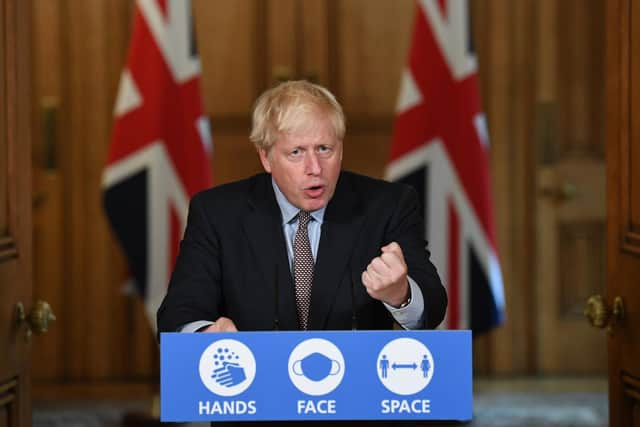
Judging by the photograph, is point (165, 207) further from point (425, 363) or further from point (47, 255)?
point (425, 363)

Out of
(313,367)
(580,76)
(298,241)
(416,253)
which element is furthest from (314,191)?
(580,76)

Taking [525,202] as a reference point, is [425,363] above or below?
below

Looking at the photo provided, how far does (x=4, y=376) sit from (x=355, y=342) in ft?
3.25

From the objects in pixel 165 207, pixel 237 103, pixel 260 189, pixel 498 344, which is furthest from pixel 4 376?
pixel 498 344

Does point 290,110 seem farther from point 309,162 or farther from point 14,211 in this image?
point 14,211

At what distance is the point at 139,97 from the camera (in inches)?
195

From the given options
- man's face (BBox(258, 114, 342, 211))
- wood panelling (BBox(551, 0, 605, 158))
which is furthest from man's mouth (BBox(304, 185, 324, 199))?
wood panelling (BBox(551, 0, 605, 158))

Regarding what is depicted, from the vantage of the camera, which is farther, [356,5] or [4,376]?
[356,5]

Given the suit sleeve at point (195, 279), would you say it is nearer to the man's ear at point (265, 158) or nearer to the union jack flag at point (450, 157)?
the man's ear at point (265, 158)

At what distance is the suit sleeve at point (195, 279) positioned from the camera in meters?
2.58

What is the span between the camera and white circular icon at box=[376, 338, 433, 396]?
211cm

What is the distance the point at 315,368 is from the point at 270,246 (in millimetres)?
644

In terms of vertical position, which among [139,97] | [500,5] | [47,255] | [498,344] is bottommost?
[498,344]

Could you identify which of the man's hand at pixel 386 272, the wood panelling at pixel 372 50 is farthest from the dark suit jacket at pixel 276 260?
the wood panelling at pixel 372 50
